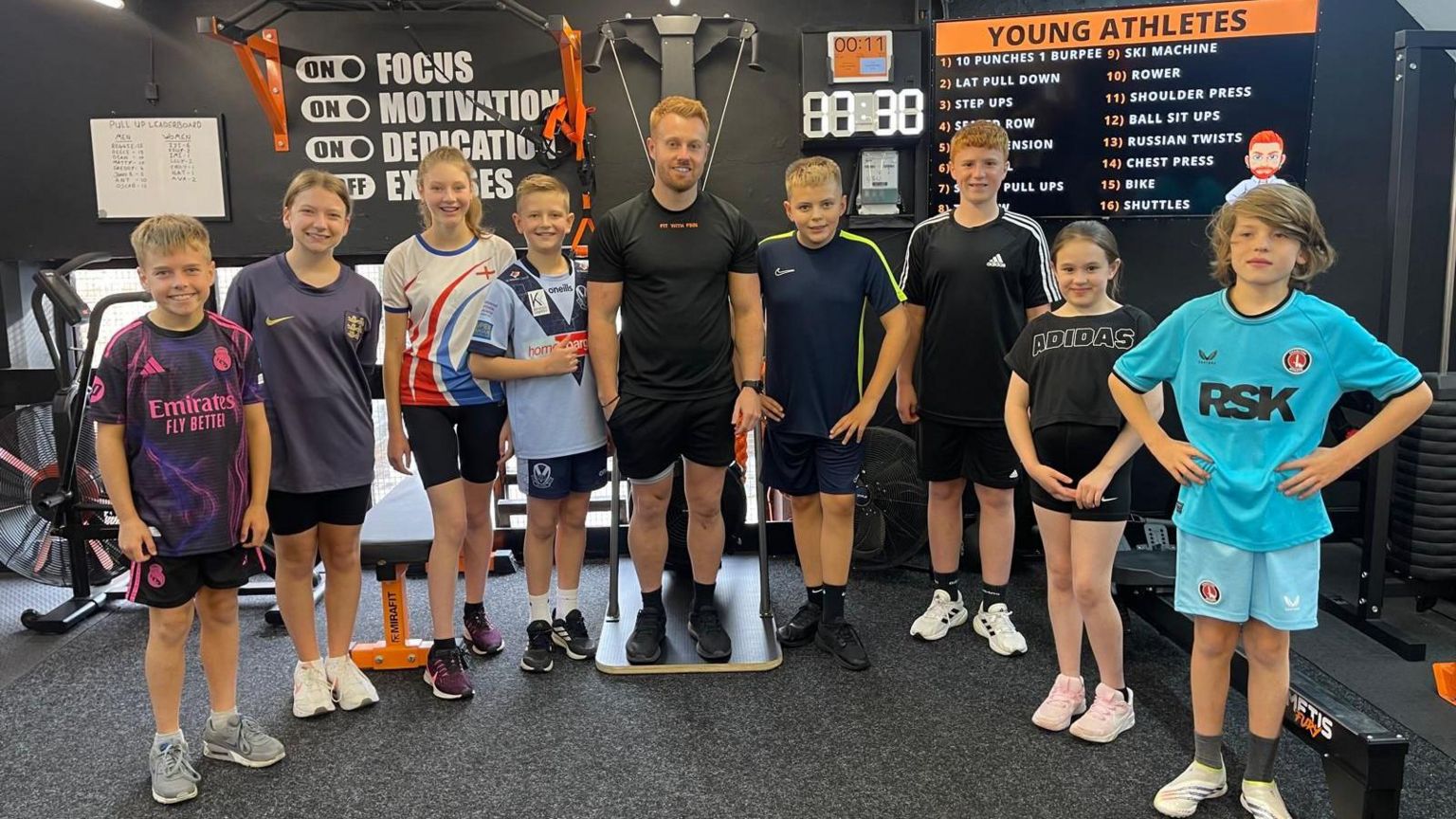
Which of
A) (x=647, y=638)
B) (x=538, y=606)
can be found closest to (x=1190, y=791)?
(x=647, y=638)

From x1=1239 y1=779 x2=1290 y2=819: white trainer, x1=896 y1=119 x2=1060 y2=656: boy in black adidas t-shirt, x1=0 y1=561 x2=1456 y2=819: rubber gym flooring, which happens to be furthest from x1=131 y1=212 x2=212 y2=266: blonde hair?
x1=1239 y1=779 x2=1290 y2=819: white trainer

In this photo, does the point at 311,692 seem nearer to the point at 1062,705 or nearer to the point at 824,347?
the point at 824,347

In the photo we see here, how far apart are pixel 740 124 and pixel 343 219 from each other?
1.79 meters

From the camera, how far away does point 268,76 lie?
11.6ft

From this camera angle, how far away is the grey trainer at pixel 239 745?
7.30 ft

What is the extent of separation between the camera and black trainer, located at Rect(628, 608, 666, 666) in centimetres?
272

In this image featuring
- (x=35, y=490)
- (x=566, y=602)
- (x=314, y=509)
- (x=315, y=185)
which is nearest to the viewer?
(x=315, y=185)

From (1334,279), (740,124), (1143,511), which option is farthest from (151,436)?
(1334,279)

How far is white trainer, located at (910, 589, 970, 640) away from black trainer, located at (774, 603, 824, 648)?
321mm

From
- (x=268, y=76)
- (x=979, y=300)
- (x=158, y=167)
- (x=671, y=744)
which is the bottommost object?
(x=671, y=744)

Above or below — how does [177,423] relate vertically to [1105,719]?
above

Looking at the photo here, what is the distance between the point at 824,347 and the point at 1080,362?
2.36 ft

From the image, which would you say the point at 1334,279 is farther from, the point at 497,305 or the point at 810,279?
the point at 497,305

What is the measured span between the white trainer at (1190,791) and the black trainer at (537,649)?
5.34 ft
